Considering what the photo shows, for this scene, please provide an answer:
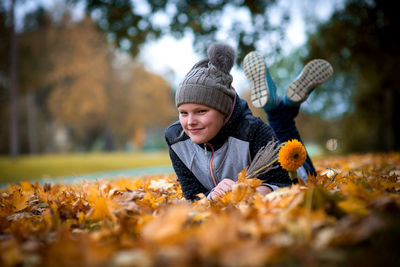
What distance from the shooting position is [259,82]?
2748 millimetres

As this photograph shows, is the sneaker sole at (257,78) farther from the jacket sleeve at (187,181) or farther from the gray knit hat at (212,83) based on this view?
the jacket sleeve at (187,181)

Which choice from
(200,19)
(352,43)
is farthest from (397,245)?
(352,43)

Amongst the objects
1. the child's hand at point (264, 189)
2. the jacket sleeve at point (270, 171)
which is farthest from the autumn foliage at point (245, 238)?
the jacket sleeve at point (270, 171)

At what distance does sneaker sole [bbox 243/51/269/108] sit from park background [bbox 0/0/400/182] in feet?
2.22

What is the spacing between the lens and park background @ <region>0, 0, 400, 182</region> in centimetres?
651

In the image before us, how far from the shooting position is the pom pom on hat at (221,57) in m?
2.19

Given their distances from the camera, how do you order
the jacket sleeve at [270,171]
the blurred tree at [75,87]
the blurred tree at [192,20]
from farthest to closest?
the blurred tree at [75,87] < the blurred tree at [192,20] < the jacket sleeve at [270,171]

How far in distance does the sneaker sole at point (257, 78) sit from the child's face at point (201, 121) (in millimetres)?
770

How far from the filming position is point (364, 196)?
118 cm

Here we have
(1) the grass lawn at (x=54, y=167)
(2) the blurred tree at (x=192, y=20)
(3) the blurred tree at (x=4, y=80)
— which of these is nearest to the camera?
(2) the blurred tree at (x=192, y=20)

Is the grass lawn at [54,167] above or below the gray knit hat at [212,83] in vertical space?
below

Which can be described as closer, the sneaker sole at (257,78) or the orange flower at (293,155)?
the orange flower at (293,155)

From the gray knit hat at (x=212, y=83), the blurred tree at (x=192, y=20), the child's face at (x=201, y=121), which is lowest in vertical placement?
the child's face at (x=201, y=121)

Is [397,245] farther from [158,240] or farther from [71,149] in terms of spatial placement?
[71,149]
